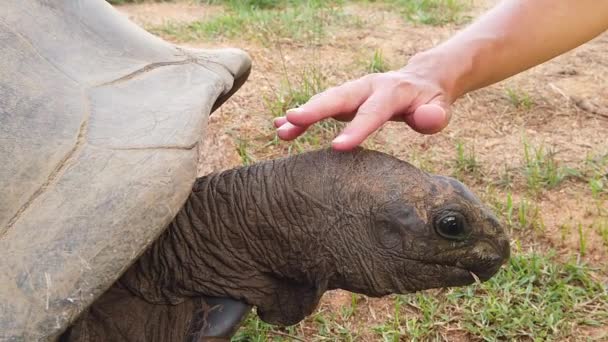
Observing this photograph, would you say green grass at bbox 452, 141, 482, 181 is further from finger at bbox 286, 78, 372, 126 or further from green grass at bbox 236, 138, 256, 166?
finger at bbox 286, 78, 372, 126

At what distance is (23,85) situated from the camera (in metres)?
1.57

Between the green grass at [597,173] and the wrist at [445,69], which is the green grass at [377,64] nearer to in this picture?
the green grass at [597,173]

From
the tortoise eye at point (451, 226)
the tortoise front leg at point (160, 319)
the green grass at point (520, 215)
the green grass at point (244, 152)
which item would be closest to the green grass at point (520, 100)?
the green grass at point (520, 215)

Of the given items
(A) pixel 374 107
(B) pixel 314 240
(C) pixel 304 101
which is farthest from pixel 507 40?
(C) pixel 304 101

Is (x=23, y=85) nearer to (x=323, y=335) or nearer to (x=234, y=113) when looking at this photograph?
(x=323, y=335)

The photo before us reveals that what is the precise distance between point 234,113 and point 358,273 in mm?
2010

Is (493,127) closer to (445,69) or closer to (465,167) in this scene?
(465,167)

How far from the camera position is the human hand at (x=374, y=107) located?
73.4 inches

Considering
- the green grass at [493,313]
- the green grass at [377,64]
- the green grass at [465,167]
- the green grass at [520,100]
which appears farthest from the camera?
the green grass at [377,64]

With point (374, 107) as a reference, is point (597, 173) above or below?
below

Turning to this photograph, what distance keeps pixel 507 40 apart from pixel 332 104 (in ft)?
2.02

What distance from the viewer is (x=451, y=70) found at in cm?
207

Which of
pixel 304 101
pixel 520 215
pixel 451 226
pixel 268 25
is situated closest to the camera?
pixel 451 226

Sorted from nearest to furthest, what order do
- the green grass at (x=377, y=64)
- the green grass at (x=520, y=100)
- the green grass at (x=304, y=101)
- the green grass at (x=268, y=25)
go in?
the green grass at (x=304, y=101)
the green grass at (x=520, y=100)
the green grass at (x=377, y=64)
the green grass at (x=268, y=25)
